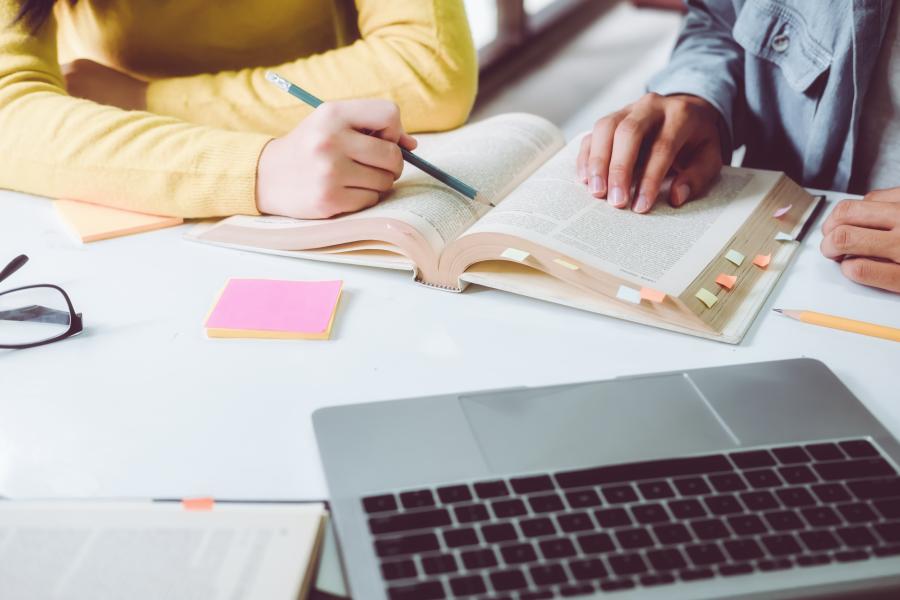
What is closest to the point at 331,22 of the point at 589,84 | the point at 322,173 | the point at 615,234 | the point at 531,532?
the point at 322,173

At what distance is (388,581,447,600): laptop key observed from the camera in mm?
397

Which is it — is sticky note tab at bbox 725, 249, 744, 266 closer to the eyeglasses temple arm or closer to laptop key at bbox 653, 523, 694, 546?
laptop key at bbox 653, 523, 694, 546

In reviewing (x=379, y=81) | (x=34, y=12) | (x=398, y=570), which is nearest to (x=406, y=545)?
(x=398, y=570)

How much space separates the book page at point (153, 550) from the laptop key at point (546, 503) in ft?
0.42

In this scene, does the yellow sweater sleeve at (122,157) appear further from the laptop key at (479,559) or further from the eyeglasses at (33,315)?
the laptop key at (479,559)

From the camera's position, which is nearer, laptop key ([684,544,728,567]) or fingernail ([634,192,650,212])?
laptop key ([684,544,728,567])

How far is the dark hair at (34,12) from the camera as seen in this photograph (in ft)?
2.98

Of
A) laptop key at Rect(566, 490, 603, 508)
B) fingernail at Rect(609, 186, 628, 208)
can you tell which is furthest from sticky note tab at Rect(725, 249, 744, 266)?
laptop key at Rect(566, 490, 603, 508)

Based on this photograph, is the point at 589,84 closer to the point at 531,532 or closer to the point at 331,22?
the point at 331,22

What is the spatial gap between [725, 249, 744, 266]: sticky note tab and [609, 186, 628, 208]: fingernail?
116mm

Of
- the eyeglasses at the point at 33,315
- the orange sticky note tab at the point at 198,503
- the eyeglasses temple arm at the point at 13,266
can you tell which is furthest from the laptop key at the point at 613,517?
the eyeglasses temple arm at the point at 13,266

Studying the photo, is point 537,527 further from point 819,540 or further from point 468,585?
point 819,540

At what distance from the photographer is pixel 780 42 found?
3.23 feet

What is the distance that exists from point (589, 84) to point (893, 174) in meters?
2.05
